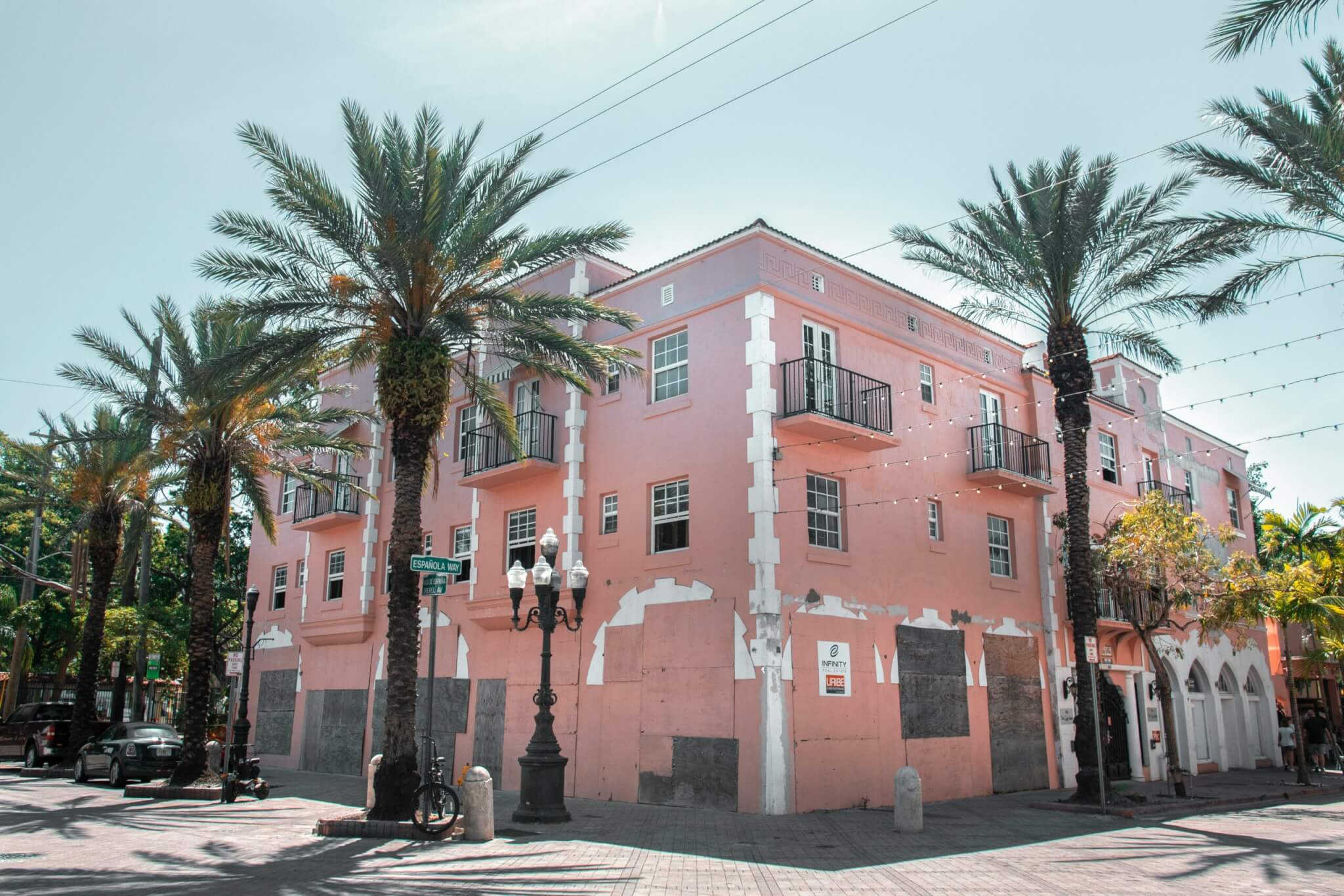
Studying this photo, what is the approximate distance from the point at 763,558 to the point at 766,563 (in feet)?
0.28

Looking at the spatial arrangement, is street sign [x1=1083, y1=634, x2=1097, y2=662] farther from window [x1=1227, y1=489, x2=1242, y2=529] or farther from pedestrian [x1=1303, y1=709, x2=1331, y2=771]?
window [x1=1227, y1=489, x2=1242, y2=529]

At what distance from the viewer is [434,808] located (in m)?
13.5

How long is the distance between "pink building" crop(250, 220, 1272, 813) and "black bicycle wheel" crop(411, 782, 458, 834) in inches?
187

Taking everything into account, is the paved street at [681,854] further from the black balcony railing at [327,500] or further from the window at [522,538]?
the black balcony railing at [327,500]

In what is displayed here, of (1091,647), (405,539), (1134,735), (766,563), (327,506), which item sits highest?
(327,506)

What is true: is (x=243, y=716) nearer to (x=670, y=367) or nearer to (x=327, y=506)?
(x=327, y=506)

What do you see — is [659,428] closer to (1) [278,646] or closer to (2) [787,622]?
(2) [787,622]

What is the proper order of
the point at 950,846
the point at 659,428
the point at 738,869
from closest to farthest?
the point at 738,869
the point at 950,846
the point at 659,428

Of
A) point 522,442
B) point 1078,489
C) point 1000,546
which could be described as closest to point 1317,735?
point 1000,546

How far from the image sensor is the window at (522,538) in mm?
21275

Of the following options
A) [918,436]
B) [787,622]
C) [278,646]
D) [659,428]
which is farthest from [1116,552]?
[278,646]

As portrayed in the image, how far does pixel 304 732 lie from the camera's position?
26.4 meters

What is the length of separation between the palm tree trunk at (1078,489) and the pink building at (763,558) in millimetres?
2415

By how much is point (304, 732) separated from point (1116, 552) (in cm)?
1970
